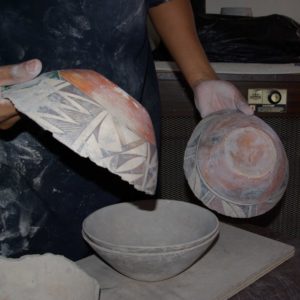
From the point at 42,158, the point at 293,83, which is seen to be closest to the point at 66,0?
the point at 42,158

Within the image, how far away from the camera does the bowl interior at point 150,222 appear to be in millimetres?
948

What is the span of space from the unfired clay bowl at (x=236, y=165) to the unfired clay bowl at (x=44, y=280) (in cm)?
37

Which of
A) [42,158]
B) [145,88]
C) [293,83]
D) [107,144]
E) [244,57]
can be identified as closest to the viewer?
[107,144]

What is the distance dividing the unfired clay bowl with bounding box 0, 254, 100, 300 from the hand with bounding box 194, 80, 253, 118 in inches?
22.5

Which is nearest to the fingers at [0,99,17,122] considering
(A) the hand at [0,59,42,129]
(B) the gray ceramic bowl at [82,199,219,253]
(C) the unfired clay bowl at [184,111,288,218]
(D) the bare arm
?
(A) the hand at [0,59,42,129]

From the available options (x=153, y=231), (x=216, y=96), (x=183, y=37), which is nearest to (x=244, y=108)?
(x=216, y=96)

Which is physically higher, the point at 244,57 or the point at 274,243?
the point at 244,57

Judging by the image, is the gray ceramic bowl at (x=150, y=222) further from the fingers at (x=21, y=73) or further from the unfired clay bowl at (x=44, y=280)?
the fingers at (x=21, y=73)

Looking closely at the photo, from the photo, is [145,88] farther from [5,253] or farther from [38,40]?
[5,253]

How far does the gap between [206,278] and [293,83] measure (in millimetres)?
986

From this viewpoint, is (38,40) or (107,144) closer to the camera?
(107,144)

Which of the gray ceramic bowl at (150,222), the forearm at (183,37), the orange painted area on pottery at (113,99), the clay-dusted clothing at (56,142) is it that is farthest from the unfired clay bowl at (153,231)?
the forearm at (183,37)

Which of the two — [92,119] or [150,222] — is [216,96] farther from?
[92,119]

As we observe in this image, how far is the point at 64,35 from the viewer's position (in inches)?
36.8
